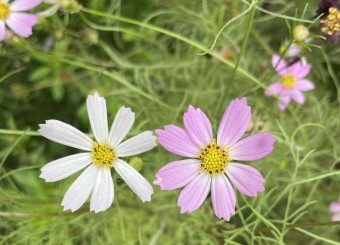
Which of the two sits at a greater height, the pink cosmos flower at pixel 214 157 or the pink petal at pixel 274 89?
the pink petal at pixel 274 89

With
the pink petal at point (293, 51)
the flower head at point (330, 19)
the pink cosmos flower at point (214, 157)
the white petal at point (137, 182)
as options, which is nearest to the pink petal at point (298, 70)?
the pink petal at point (293, 51)

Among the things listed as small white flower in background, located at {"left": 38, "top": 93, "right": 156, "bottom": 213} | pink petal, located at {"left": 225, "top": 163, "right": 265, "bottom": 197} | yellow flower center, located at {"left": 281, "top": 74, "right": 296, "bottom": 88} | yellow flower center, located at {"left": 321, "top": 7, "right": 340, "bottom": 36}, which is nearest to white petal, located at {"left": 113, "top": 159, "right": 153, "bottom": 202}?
small white flower in background, located at {"left": 38, "top": 93, "right": 156, "bottom": 213}

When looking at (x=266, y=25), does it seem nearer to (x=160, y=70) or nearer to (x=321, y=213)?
(x=160, y=70)

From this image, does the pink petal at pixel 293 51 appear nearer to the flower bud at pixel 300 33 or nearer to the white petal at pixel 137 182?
the flower bud at pixel 300 33

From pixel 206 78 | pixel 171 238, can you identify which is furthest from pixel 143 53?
pixel 171 238

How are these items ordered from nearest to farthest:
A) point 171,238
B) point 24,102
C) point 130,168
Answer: point 130,168
point 171,238
point 24,102

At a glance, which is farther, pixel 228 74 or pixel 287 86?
pixel 228 74
